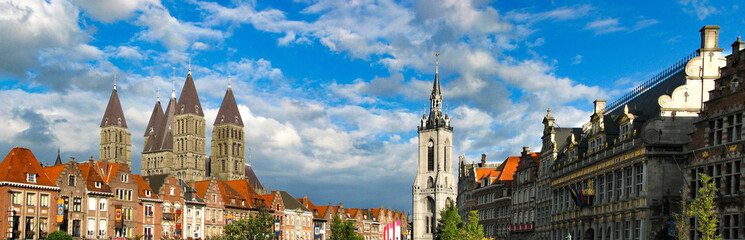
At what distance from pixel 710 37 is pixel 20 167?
62.3m

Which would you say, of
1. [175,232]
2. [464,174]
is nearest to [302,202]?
[464,174]

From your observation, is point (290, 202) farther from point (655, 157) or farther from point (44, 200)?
point (655, 157)

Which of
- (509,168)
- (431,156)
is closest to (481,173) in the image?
(509,168)

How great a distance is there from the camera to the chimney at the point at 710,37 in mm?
56344

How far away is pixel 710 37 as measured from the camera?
56.7 metres

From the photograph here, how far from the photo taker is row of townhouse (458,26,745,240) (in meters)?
47.4

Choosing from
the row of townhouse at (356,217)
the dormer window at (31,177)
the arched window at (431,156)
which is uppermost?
the arched window at (431,156)

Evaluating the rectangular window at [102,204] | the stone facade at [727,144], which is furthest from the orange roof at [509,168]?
the stone facade at [727,144]

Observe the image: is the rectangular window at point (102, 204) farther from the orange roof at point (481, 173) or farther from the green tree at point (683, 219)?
the green tree at point (683, 219)

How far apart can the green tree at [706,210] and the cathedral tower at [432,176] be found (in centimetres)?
13404

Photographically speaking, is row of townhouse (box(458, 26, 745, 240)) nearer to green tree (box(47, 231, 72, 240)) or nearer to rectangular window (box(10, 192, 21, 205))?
green tree (box(47, 231, 72, 240))

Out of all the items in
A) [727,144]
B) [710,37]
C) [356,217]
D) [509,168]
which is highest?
[710,37]

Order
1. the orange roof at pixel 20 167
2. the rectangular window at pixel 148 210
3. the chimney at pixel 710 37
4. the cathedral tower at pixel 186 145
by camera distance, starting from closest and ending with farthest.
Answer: the chimney at pixel 710 37, the orange roof at pixel 20 167, the rectangular window at pixel 148 210, the cathedral tower at pixel 186 145

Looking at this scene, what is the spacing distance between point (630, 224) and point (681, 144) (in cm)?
687
